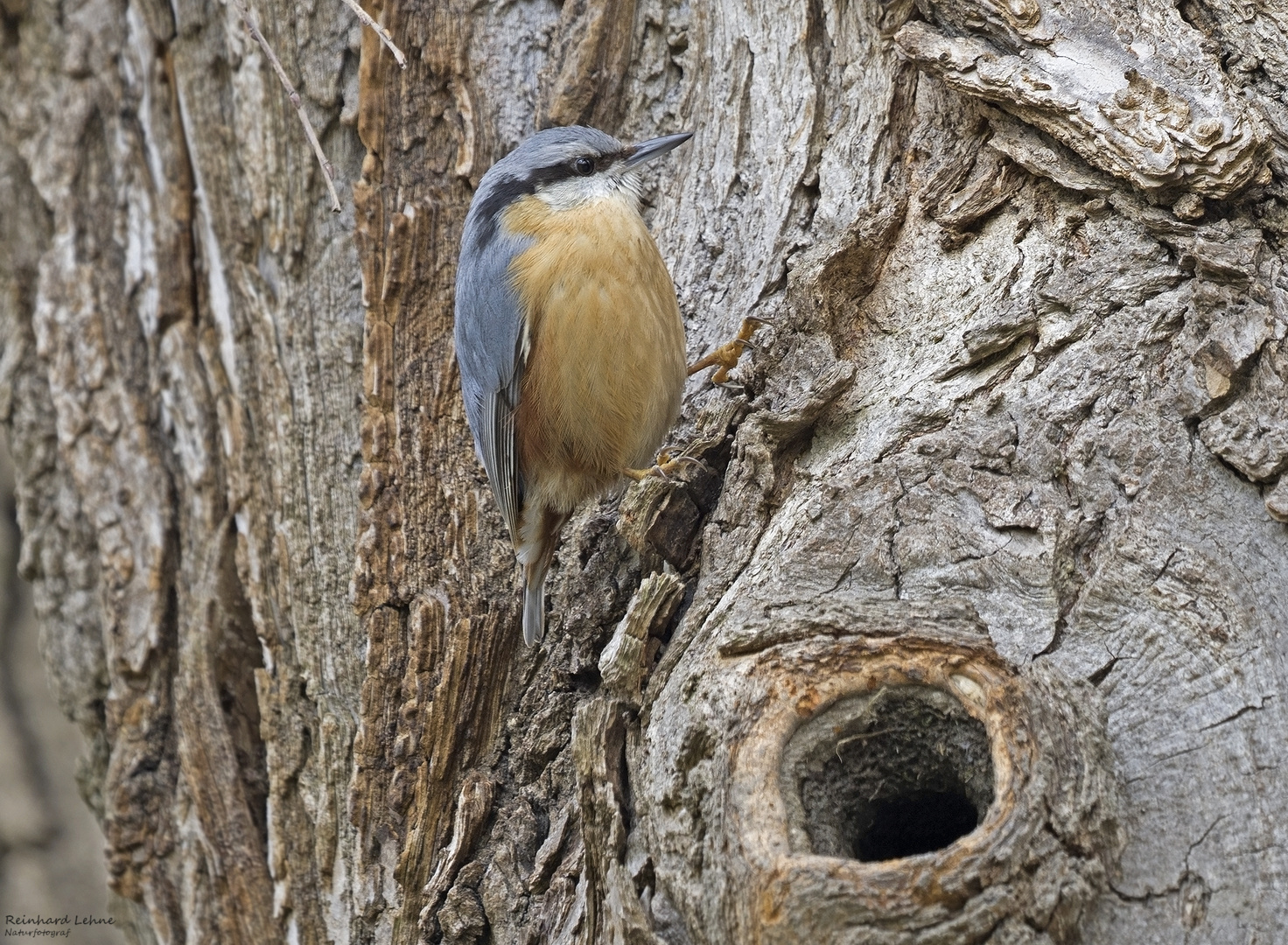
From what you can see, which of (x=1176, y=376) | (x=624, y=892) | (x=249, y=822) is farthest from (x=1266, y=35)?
(x=249, y=822)

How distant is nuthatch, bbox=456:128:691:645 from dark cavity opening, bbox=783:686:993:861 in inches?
48.3

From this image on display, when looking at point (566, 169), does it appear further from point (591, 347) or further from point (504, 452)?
point (504, 452)

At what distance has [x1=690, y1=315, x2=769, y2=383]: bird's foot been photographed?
3.00m

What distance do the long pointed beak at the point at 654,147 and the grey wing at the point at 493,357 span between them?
1.47ft

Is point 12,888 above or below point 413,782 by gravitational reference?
below

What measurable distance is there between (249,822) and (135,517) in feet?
3.30

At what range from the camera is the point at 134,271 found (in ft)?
11.7

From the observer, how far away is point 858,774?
6.74ft

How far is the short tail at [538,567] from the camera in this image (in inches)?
111

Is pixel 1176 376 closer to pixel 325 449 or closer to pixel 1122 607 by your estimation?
pixel 1122 607

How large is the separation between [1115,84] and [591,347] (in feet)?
4.97
